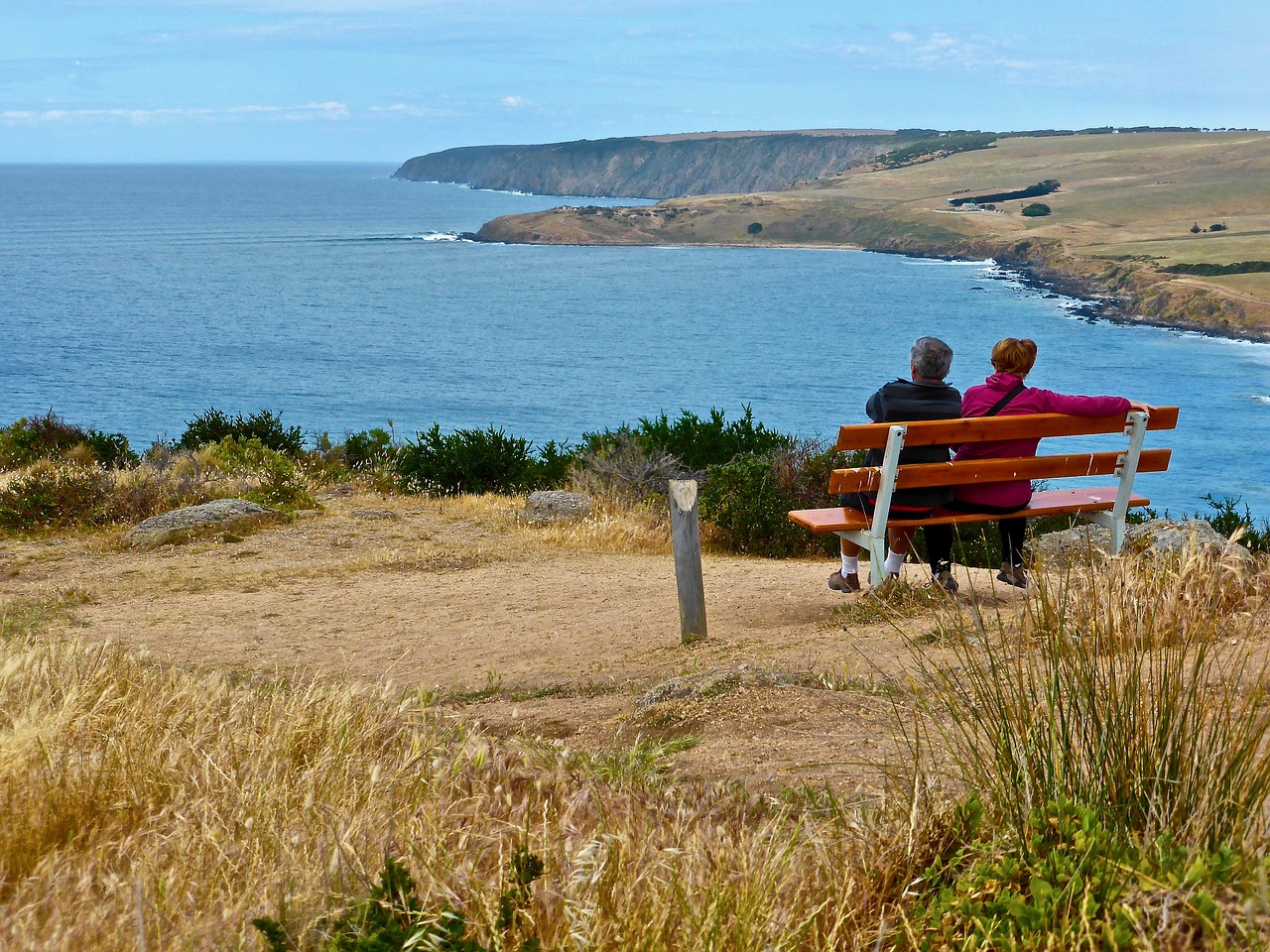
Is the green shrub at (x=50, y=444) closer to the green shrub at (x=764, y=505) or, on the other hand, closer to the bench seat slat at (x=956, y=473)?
the green shrub at (x=764, y=505)

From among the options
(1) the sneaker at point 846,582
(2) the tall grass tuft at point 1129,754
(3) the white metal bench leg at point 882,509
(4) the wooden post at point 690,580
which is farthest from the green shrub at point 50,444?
(2) the tall grass tuft at point 1129,754

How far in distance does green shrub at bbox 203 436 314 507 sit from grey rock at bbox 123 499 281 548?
0.95m

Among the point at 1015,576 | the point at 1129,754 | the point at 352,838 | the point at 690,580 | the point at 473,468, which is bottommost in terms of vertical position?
the point at 473,468

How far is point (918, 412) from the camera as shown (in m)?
6.83

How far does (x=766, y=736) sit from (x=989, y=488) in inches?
133

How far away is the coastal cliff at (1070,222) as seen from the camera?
8550 centimetres

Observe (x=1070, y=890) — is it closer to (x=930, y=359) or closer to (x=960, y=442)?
(x=960, y=442)

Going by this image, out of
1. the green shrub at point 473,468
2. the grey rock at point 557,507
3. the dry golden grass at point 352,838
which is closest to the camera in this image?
the dry golden grass at point 352,838

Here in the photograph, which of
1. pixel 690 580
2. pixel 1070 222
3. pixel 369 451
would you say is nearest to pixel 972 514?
pixel 690 580

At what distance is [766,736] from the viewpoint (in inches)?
165

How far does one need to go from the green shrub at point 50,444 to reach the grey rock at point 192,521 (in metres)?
5.39

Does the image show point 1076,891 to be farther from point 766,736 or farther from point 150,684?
point 150,684

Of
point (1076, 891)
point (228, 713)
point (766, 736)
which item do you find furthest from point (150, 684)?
point (1076, 891)

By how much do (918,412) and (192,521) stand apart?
801 cm
